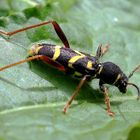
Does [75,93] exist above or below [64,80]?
above

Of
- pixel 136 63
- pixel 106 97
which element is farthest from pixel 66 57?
pixel 136 63

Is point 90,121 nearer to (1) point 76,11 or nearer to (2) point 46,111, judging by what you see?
(2) point 46,111

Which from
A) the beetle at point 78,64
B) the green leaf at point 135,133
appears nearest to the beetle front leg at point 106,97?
the beetle at point 78,64

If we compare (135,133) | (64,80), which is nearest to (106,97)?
(64,80)

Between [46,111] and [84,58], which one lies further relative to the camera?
[84,58]

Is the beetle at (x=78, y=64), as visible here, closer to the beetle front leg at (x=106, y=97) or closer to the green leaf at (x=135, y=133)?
the beetle front leg at (x=106, y=97)

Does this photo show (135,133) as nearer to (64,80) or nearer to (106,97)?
(106,97)
